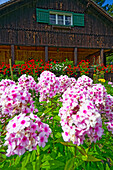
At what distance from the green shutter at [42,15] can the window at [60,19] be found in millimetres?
652

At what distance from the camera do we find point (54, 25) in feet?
33.6

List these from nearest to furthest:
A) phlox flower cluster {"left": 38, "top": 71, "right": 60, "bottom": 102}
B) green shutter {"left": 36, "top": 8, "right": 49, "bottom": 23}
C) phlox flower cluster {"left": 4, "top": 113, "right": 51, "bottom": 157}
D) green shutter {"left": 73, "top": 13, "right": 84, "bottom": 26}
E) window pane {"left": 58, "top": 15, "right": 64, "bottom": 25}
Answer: phlox flower cluster {"left": 4, "top": 113, "right": 51, "bottom": 157}, phlox flower cluster {"left": 38, "top": 71, "right": 60, "bottom": 102}, green shutter {"left": 36, "top": 8, "right": 49, "bottom": 23}, green shutter {"left": 73, "top": 13, "right": 84, "bottom": 26}, window pane {"left": 58, "top": 15, "right": 64, "bottom": 25}

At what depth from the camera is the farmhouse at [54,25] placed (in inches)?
378

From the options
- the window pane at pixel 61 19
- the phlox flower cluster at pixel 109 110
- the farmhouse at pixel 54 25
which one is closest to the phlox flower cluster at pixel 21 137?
the phlox flower cluster at pixel 109 110

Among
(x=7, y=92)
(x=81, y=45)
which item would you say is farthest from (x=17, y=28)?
(x=7, y=92)

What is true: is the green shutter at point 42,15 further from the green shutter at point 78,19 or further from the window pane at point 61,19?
the green shutter at point 78,19

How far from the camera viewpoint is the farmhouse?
9602mm

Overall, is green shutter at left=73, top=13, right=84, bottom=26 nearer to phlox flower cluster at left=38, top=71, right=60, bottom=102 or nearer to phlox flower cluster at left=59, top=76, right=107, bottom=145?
phlox flower cluster at left=38, top=71, right=60, bottom=102

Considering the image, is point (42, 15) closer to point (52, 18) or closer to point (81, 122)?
point (52, 18)

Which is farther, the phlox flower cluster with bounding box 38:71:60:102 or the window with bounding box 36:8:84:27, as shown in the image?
the window with bounding box 36:8:84:27

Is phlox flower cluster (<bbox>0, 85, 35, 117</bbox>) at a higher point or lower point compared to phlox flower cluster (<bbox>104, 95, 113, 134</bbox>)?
higher

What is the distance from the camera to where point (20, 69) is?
7.76 m

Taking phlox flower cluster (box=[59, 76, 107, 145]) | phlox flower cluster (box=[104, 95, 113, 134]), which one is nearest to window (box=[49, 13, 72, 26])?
phlox flower cluster (box=[104, 95, 113, 134])

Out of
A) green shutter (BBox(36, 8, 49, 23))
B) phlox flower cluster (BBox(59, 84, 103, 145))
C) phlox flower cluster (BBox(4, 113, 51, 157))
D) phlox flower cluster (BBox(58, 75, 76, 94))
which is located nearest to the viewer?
phlox flower cluster (BBox(4, 113, 51, 157))
